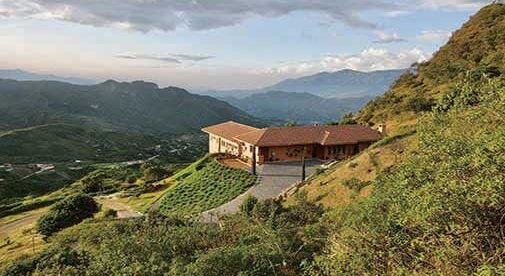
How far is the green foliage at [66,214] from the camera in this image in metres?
40.7

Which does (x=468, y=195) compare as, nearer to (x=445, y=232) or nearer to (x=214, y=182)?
(x=445, y=232)

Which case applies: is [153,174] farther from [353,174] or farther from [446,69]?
[446,69]

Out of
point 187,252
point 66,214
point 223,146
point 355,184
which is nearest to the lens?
point 187,252

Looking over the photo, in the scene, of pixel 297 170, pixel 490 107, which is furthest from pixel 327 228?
pixel 297 170

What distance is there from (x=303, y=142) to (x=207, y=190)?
12.3m

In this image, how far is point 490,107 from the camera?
49.0 feet

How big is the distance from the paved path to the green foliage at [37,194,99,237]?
12823 mm

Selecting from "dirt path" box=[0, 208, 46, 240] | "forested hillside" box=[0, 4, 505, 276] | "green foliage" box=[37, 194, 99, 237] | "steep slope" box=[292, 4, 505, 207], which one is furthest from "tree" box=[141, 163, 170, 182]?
"forested hillside" box=[0, 4, 505, 276]

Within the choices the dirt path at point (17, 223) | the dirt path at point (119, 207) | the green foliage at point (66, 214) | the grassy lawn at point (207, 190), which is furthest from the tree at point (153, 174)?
the green foliage at point (66, 214)

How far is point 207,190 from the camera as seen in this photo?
44.8m

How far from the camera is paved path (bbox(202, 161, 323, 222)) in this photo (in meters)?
39.3

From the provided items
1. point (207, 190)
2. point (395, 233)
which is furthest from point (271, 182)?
point (395, 233)

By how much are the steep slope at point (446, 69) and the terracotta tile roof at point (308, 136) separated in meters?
4.97

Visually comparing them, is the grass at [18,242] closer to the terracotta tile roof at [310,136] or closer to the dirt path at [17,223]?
the dirt path at [17,223]
